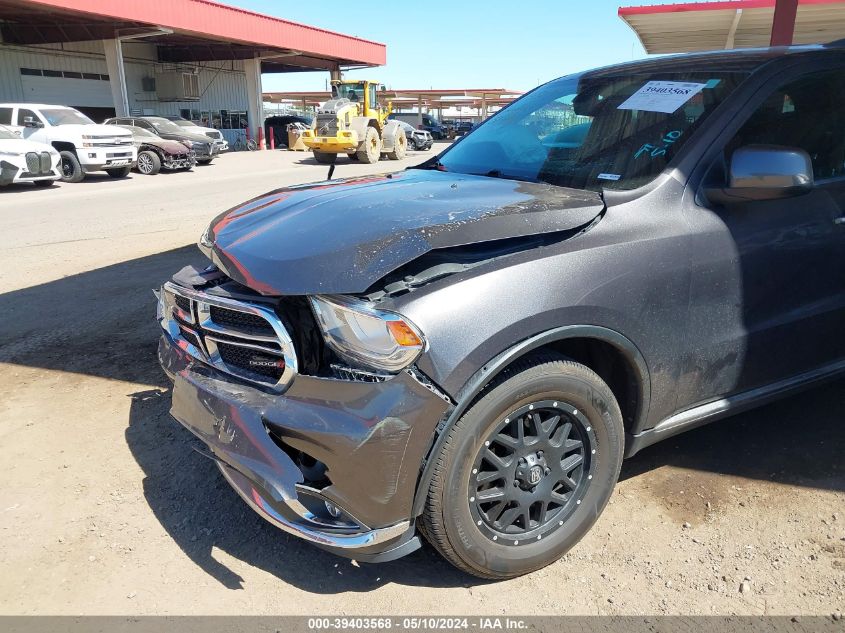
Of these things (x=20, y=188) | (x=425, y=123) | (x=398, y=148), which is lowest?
(x=20, y=188)

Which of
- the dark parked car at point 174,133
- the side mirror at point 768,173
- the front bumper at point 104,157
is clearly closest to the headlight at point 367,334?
the side mirror at point 768,173

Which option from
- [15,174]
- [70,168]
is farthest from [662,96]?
[70,168]

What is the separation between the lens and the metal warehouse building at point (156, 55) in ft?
83.7

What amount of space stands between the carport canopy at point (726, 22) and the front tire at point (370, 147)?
9.74m

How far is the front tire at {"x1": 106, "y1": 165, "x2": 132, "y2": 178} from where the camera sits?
59.1 ft

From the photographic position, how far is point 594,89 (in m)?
3.42

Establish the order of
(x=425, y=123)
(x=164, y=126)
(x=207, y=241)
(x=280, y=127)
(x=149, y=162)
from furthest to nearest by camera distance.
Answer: (x=425, y=123), (x=280, y=127), (x=164, y=126), (x=149, y=162), (x=207, y=241)

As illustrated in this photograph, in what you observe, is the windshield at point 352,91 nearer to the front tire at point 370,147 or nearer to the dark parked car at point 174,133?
the front tire at point 370,147

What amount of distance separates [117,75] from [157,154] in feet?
32.6

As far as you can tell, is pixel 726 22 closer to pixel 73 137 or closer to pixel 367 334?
pixel 367 334

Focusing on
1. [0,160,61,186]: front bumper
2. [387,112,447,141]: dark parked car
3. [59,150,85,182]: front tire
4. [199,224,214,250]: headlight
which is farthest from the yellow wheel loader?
[199,224,214,250]: headlight

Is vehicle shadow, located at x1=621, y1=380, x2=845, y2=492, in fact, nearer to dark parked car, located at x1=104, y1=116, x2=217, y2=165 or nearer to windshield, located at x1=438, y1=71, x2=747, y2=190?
windshield, located at x1=438, y1=71, x2=747, y2=190

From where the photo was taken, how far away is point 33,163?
48.4ft

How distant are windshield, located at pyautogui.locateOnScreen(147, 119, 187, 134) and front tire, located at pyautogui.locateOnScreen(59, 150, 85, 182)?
4836 mm
